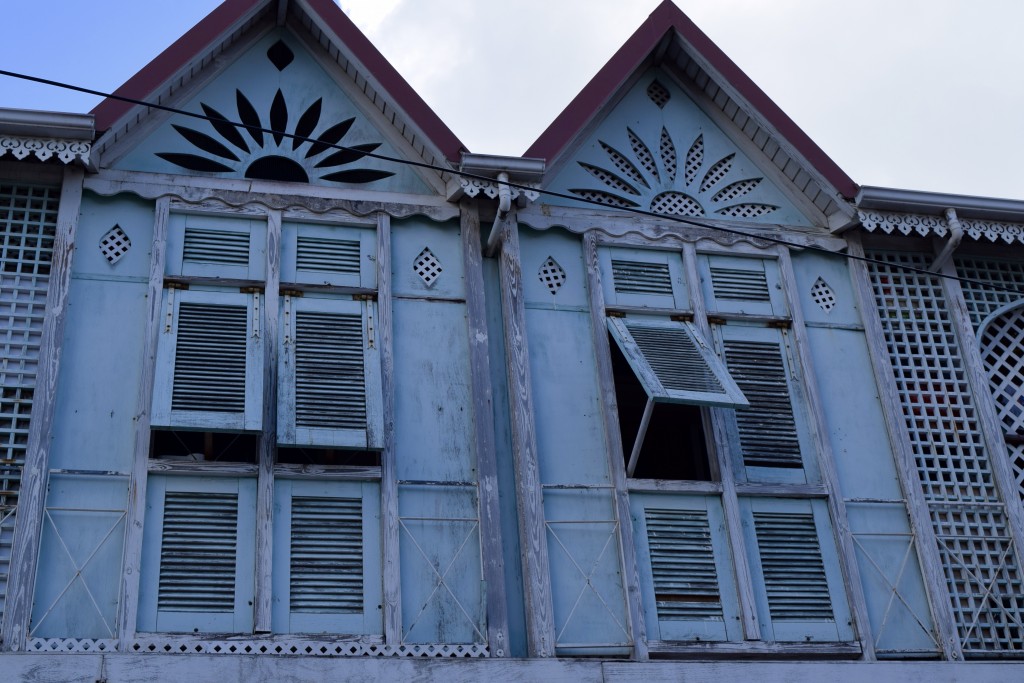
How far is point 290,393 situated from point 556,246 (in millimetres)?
3547

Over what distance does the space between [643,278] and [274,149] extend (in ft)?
13.8

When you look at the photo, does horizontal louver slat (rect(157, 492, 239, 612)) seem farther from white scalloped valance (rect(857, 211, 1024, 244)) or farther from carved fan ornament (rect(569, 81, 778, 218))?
white scalloped valance (rect(857, 211, 1024, 244))

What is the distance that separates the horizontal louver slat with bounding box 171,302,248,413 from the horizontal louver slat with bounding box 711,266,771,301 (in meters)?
5.13

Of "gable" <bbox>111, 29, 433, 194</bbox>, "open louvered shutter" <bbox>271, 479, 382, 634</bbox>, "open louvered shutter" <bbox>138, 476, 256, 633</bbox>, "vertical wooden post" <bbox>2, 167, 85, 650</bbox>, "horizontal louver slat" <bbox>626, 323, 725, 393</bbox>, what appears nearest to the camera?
"vertical wooden post" <bbox>2, 167, 85, 650</bbox>

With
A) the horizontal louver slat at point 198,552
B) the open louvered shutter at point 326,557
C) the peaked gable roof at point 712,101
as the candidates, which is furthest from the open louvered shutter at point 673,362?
the horizontal louver slat at point 198,552

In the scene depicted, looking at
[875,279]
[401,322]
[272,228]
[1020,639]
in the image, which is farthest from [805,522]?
[272,228]

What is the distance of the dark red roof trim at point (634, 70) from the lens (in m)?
15.3

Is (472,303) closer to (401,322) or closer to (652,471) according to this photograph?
(401,322)

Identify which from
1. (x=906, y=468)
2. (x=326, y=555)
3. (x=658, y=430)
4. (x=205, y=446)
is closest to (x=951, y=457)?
(x=906, y=468)

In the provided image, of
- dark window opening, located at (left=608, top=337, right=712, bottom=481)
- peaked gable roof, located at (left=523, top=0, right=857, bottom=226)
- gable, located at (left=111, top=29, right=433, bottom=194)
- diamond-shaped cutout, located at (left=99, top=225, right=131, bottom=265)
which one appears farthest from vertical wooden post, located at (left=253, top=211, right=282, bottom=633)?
dark window opening, located at (left=608, top=337, right=712, bottom=481)

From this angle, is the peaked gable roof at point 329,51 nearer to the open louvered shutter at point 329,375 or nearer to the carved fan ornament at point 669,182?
the carved fan ornament at point 669,182

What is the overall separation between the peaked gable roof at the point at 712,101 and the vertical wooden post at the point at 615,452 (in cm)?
141

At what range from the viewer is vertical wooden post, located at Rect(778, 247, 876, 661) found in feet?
43.9

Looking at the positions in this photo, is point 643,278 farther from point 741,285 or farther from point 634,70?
point 634,70
